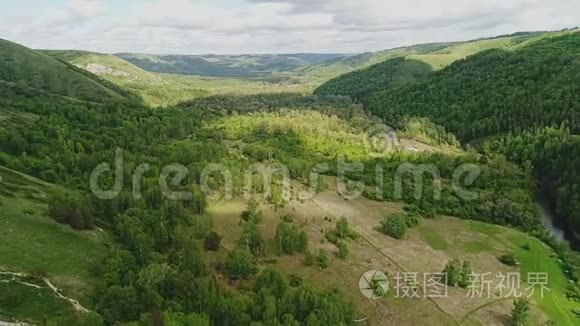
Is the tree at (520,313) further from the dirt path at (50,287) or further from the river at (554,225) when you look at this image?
the dirt path at (50,287)

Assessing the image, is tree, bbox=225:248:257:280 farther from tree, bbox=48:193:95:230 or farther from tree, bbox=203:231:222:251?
tree, bbox=48:193:95:230

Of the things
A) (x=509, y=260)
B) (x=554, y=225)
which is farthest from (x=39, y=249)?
(x=554, y=225)

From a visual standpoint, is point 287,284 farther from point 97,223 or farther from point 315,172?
point 315,172

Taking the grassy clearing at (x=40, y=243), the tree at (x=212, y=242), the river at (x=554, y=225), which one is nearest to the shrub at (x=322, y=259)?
the tree at (x=212, y=242)

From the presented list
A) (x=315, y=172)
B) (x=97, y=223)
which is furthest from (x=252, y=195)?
(x=97, y=223)

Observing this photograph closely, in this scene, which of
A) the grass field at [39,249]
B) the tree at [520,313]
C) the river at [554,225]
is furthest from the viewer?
the river at [554,225]

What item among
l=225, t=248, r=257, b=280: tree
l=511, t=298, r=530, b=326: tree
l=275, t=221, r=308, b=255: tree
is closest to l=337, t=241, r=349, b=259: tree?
l=275, t=221, r=308, b=255: tree
